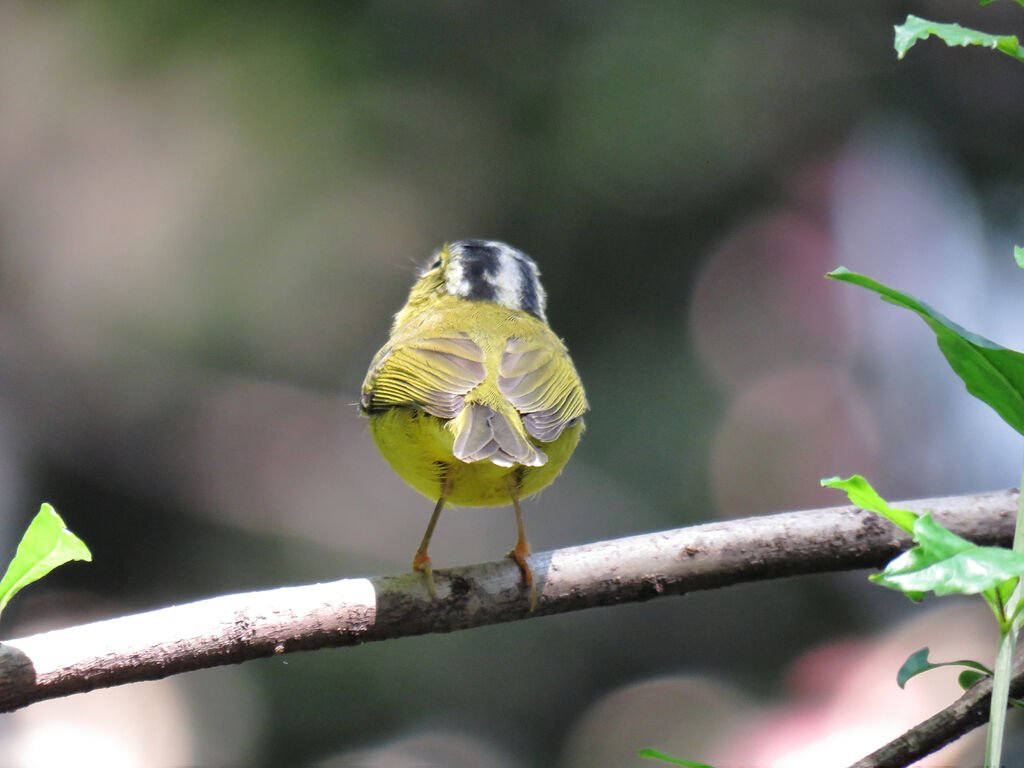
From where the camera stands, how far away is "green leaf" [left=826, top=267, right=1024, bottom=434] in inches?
47.9

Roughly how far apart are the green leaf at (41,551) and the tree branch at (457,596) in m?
0.32

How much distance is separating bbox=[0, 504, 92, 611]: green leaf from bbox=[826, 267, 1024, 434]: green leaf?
110cm

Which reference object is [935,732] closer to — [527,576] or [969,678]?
[969,678]

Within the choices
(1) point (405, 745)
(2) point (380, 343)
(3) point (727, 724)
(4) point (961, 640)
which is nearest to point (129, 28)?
(2) point (380, 343)

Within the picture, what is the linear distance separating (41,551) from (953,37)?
141cm

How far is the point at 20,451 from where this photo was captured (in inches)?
214

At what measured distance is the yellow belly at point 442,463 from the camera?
2828mm

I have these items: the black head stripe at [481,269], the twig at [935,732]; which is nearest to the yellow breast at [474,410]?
the black head stripe at [481,269]

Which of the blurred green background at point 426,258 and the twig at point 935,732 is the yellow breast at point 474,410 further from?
the blurred green background at point 426,258

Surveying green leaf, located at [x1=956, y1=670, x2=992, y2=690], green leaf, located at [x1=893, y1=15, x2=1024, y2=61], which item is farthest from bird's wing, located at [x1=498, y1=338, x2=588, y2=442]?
green leaf, located at [x1=893, y1=15, x2=1024, y2=61]

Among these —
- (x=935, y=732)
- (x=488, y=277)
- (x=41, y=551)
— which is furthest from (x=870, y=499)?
(x=488, y=277)

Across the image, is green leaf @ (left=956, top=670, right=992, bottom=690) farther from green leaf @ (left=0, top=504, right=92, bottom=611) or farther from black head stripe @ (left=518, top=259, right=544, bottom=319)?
black head stripe @ (left=518, top=259, right=544, bottom=319)

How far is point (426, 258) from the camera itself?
17.4 feet

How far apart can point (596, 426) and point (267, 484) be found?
6.07 ft
